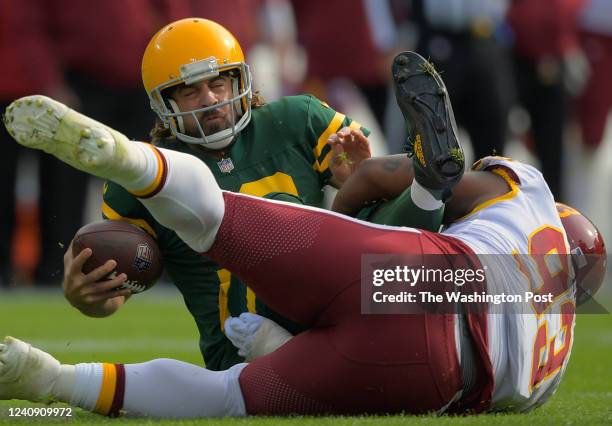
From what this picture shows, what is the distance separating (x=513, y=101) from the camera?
33.9 feet

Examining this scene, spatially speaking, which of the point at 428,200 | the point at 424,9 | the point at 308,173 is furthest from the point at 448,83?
the point at 428,200

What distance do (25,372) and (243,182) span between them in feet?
3.61

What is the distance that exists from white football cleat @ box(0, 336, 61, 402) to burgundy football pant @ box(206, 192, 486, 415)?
593mm

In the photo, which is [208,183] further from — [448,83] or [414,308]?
[448,83]

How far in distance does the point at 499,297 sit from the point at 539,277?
0.18 meters

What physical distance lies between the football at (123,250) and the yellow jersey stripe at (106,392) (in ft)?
1.13

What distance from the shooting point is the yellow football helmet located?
5.11 meters

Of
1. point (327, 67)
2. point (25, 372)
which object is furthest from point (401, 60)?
point (327, 67)

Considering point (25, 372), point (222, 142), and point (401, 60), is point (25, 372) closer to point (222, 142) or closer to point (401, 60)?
point (222, 142)

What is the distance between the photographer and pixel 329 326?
4359mm

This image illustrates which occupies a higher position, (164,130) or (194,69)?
(194,69)

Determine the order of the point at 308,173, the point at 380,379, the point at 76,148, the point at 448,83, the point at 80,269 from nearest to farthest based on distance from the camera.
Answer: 1. the point at 76,148
2. the point at 380,379
3. the point at 80,269
4. the point at 308,173
5. the point at 448,83

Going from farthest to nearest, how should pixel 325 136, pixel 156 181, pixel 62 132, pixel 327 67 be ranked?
pixel 327 67
pixel 325 136
pixel 156 181
pixel 62 132

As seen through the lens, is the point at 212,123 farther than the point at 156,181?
Yes
